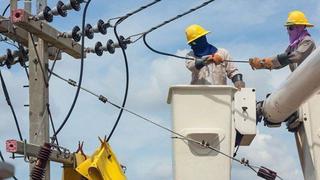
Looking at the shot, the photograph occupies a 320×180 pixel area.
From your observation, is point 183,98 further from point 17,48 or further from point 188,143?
point 17,48

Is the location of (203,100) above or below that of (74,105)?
below

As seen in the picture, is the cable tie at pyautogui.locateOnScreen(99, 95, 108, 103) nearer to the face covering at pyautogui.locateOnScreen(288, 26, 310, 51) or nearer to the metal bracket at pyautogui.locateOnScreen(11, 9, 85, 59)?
the metal bracket at pyautogui.locateOnScreen(11, 9, 85, 59)

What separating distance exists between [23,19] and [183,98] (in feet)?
10.1

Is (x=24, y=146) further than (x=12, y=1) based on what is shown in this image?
No

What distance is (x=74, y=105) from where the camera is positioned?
7031mm

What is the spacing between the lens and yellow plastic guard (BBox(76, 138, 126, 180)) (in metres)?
6.38

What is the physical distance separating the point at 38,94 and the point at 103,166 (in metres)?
1.53

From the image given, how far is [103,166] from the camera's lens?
6.46m

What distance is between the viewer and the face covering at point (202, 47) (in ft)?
19.0

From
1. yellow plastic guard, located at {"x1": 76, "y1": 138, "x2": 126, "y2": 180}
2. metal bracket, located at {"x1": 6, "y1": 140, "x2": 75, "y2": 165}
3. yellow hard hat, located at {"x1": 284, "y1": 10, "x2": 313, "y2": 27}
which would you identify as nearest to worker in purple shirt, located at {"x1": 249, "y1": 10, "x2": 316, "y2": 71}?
yellow hard hat, located at {"x1": 284, "y1": 10, "x2": 313, "y2": 27}

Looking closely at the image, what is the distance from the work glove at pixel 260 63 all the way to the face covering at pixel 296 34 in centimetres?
33

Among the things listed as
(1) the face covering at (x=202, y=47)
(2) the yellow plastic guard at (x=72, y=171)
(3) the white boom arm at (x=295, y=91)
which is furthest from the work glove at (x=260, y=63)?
(2) the yellow plastic guard at (x=72, y=171)

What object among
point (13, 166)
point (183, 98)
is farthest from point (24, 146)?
point (13, 166)

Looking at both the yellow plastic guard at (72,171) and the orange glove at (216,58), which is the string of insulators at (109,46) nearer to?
the yellow plastic guard at (72,171)
